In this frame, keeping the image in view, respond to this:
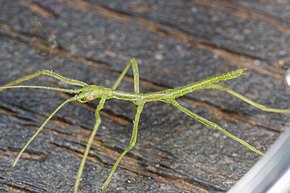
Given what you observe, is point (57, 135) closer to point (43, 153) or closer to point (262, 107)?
point (43, 153)

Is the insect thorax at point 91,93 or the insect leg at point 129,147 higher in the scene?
the insect thorax at point 91,93

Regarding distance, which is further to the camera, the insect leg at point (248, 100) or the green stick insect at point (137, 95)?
the insect leg at point (248, 100)

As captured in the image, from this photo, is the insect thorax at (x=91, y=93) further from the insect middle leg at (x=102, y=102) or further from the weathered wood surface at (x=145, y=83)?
the weathered wood surface at (x=145, y=83)

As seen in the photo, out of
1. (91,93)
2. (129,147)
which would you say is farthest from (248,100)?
(91,93)

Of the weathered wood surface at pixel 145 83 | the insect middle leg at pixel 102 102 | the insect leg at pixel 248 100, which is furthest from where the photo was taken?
the insect leg at pixel 248 100

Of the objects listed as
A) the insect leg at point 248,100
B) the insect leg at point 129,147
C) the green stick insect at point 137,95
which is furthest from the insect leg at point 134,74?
the insect leg at point 248,100

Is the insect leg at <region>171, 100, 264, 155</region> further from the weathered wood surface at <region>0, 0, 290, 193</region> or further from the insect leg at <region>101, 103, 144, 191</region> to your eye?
the insect leg at <region>101, 103, 144, 191</region>

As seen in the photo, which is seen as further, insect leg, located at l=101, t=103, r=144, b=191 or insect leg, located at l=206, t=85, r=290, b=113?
insect leg, located at l=206, t=85, r=290, b=113

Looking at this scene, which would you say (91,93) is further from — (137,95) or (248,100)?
(248,100)

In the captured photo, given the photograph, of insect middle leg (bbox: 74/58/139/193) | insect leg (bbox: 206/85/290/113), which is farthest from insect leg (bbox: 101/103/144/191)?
insect leg (bbox: 206/85/290/113)

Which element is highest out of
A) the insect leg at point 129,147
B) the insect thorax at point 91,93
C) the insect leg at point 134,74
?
the insect leg at point 134,74
